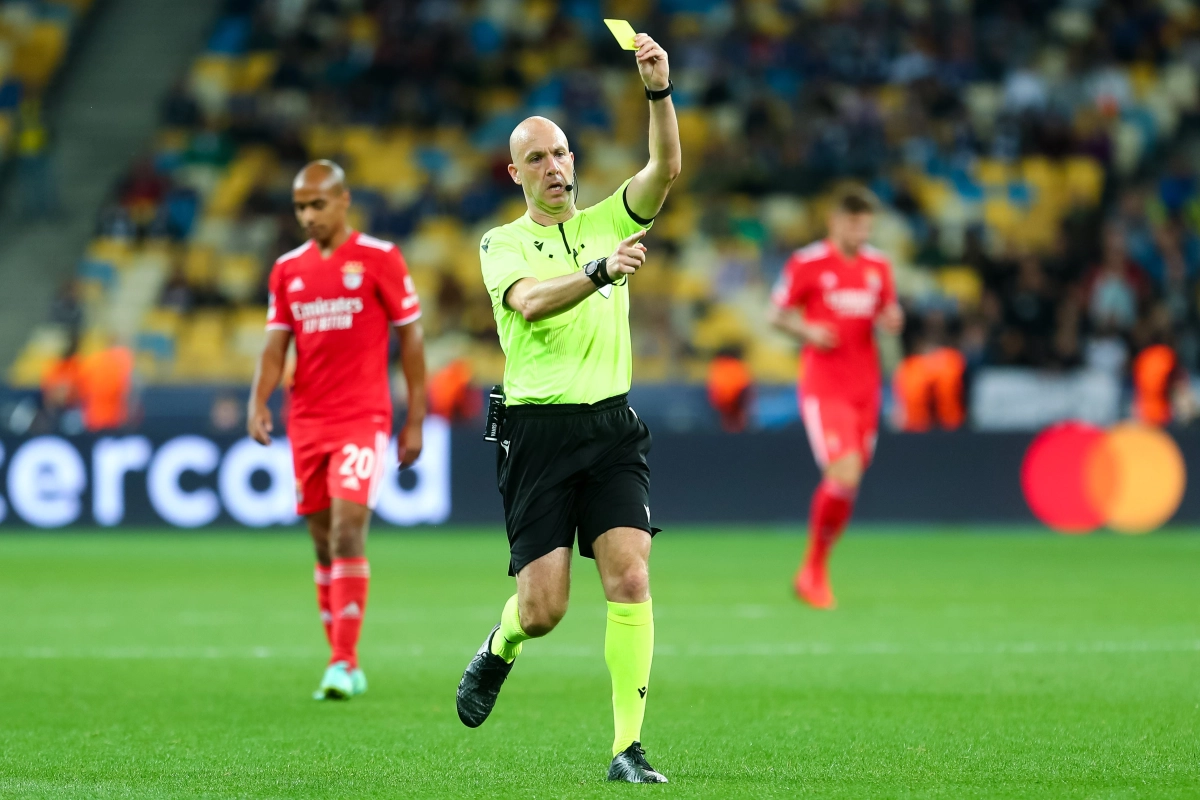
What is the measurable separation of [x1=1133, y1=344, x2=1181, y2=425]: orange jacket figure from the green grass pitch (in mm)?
4564

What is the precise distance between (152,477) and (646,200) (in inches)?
527

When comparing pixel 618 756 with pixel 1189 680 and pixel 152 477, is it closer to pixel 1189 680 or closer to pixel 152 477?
pixel 1189 680

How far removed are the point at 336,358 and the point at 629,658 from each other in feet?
9.93

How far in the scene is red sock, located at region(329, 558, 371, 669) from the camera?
8.12m

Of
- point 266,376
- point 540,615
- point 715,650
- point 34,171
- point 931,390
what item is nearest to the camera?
point 540,615

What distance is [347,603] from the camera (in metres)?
8.16

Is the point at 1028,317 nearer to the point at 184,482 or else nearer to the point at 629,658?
the point at 184,482

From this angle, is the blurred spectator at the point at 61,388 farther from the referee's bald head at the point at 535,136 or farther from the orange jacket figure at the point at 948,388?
the referee's bald head at the point at 535,136

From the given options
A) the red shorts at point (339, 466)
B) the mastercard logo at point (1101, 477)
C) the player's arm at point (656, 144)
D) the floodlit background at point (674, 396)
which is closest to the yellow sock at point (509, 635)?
the floodlit background at point (674, 396)

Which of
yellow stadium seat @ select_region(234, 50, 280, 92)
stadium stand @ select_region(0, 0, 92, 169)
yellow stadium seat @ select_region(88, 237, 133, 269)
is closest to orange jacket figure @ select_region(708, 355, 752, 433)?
yellow stadium seat @ select_region(88, 237, 133, 269)

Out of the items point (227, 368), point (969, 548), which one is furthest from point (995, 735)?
point (227, 368)

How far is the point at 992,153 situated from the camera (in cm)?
2522

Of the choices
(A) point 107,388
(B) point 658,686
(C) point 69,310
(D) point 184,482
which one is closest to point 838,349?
(B) point 658,686

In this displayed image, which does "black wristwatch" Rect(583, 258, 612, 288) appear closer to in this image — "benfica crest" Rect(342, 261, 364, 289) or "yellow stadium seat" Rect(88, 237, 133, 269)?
"benfica crest" Rect(342, 261, 364, 289)
